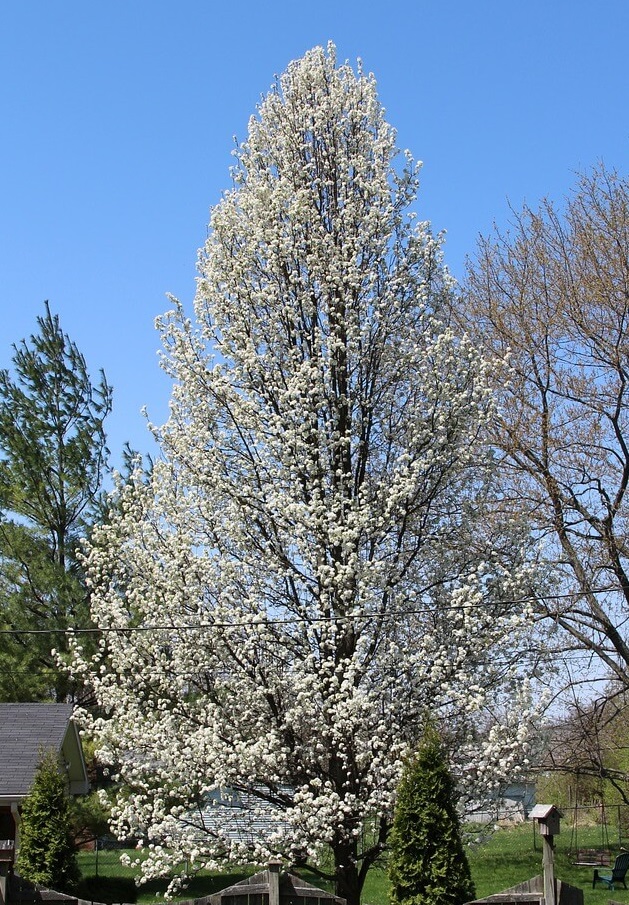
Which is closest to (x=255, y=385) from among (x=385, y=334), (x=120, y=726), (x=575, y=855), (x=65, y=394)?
(x=385, y=334)

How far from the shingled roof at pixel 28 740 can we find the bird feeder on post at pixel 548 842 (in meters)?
10.7

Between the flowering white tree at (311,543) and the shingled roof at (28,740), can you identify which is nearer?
the flowering white tree at (311,543)

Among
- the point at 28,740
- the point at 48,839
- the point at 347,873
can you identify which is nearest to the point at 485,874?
the point at 28,740

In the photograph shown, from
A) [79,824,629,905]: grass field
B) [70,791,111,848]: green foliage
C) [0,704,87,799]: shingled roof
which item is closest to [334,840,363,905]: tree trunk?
[79,824,629,905]: grass field

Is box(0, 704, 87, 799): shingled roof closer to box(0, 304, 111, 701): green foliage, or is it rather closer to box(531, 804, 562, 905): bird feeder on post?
box(0, 304, 111, 701): green foliage

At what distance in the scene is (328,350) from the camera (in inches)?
401

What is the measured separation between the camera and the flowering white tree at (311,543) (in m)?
9.30

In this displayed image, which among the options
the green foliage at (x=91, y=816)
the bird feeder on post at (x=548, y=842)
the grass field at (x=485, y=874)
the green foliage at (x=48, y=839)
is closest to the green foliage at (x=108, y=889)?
the grass field at (x=485, y=874)

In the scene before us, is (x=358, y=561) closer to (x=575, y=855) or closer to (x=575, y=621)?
(x=575, y=621)

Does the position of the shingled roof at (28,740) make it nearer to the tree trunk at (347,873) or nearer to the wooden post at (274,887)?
the tree trunk at (347,873)

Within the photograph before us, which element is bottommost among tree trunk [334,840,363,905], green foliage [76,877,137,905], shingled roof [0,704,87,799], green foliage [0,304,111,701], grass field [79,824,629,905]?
grass field [79,824,629,905]

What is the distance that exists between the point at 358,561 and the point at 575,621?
644cm

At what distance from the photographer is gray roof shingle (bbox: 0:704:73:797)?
1720 centimetres

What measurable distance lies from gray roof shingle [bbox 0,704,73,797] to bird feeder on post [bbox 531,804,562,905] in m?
11.2
